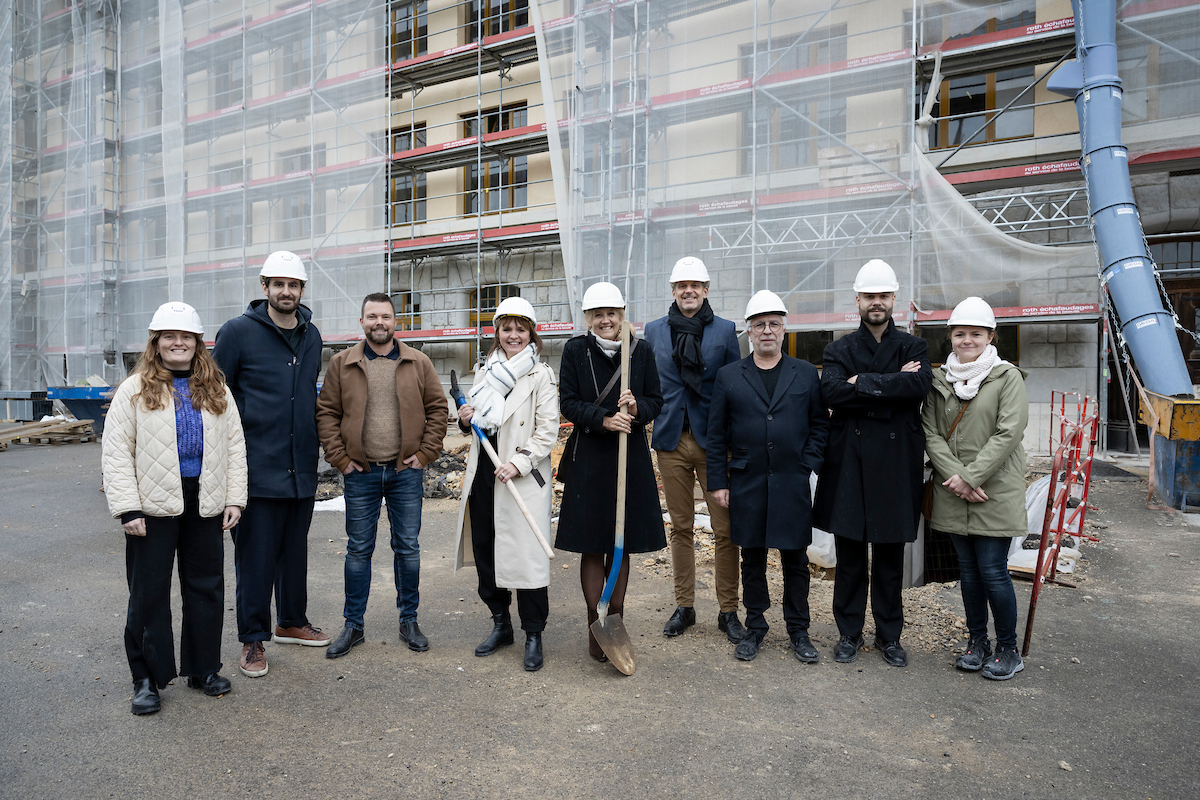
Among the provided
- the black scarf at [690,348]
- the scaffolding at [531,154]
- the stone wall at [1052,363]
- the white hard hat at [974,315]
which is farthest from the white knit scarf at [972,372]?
the stone wall at [1052,363]

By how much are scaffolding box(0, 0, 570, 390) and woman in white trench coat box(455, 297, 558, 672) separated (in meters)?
12.2

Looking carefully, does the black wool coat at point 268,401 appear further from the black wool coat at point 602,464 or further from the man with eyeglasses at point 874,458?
the man with eyeglasses at point 874,458

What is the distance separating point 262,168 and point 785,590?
18820mm

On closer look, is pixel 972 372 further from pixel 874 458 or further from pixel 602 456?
pixel 602 456

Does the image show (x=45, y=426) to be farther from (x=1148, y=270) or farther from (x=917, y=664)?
(x=1148, y=270)

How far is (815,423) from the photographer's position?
3.97 metres

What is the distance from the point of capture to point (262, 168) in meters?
18.6

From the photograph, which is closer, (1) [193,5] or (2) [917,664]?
(2) [917,664]

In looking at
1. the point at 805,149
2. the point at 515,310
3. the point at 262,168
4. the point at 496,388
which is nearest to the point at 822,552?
the point at 496,388

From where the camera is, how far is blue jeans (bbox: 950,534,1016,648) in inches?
144

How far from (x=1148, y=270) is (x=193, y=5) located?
21.4 meters

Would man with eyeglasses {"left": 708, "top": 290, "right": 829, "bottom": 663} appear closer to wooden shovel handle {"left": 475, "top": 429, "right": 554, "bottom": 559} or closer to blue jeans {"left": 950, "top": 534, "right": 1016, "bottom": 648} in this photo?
blue jeans {"left": 950, "top": 534, "right": 1016, "bottom": 648}

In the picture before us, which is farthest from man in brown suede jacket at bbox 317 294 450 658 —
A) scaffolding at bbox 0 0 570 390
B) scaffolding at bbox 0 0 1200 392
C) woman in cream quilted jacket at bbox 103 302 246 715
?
scaffolding at bbox 0 0 570 390

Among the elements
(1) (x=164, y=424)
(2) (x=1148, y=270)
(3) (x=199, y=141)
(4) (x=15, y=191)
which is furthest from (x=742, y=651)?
(4) (x=15, y=191)
